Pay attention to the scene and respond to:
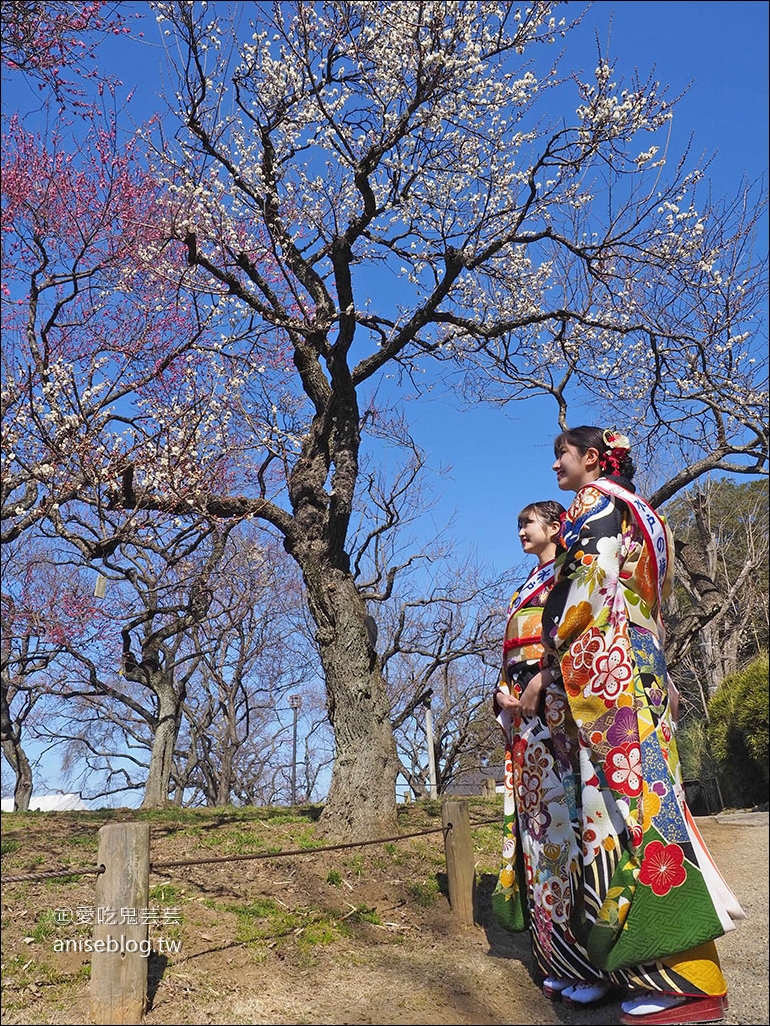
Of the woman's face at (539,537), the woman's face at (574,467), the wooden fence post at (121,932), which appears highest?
the woman's face at (574,467)

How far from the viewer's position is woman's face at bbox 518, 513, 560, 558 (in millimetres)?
3578

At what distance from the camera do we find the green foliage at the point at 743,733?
→ 8117 mm

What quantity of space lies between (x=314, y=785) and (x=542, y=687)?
1000 inches

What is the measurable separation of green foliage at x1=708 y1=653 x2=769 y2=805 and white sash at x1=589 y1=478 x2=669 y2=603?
621cm

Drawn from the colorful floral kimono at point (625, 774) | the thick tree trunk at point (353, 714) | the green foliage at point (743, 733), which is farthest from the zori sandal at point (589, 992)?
the green foliage at point (743, 733)

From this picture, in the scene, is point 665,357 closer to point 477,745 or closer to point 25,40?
point 25,40

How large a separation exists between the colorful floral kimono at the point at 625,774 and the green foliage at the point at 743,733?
244 inches

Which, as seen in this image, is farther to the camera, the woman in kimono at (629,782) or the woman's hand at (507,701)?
the woman's hand at (507,701)

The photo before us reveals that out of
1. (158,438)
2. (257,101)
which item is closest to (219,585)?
(158,438)

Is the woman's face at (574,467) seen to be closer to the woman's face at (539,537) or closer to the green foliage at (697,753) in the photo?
the woman's face at (539,537)

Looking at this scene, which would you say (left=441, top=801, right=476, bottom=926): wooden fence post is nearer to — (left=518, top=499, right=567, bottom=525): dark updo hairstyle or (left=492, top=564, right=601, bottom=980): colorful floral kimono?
(left=492, top=564, right=601, bottom=980): colorful floral kimono

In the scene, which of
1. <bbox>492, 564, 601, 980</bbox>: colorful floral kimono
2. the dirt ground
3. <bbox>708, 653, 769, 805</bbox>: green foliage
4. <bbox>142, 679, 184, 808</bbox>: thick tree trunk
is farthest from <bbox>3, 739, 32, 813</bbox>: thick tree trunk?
<bbox>492, 564, 601, 980</bbox>: colorful floral kimono

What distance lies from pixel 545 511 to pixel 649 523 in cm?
82

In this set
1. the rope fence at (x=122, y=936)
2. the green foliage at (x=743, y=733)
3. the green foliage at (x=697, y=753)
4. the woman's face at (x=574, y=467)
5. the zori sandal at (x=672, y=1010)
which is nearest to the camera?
the zori sandal at (x=672, y=1010)
